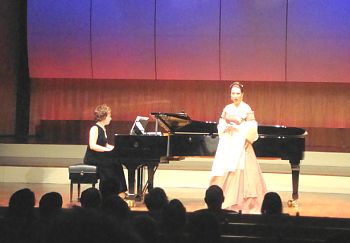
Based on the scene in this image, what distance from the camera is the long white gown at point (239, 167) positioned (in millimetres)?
6289

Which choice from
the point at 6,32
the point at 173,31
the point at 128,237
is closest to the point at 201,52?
the point at 173,31

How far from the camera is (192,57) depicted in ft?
38.3

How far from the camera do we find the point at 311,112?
11641mm

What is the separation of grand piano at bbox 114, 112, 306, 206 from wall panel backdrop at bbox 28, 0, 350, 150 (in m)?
4.51

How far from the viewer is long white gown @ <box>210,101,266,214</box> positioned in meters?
6.29

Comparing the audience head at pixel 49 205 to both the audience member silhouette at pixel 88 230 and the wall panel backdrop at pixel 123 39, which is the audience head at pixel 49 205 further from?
the wall panel backdrop at pixel 123 39

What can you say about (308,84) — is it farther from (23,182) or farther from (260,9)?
(23,182)

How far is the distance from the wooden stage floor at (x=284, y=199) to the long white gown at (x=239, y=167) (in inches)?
25.4

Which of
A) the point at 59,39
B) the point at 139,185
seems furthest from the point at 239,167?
the point at 59,39

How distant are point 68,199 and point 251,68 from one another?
530 centimetres

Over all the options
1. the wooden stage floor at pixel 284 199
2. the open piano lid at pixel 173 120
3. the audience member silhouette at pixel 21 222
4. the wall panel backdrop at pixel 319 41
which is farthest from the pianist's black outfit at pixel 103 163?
the wall panel backdrop at pixel 319 41

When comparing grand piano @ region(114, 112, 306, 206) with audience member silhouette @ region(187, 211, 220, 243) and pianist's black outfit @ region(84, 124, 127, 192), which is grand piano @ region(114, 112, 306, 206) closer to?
pianist's black outfit @ region(84, 124, 127, 192)

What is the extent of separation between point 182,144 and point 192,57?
498 cm

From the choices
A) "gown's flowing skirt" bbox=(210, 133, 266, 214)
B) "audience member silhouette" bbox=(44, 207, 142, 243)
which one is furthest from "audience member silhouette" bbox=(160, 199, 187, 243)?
"gown's flowing skirt" bbox=(210, 133, 266, 214)
